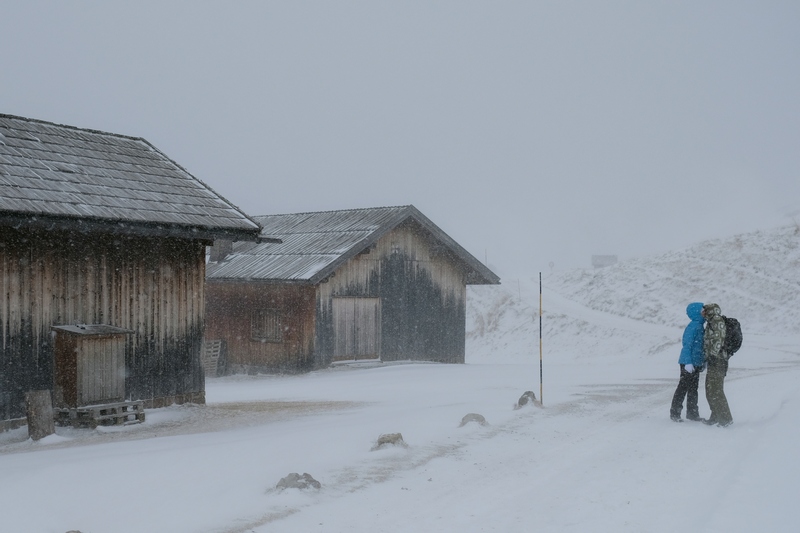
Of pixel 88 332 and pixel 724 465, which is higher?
pixel 88 332

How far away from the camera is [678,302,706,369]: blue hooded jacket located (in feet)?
38.3

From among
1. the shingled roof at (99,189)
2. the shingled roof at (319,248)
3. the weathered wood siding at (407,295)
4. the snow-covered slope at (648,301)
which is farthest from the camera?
the snow-covered slope at (648,301)

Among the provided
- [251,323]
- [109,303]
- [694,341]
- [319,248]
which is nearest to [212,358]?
[251,323]

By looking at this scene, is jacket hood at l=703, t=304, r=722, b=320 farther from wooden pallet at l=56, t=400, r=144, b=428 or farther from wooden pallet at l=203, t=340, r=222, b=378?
wooden pallet at l=203, t=340, r=222, b=378

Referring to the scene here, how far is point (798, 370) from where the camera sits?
790 inches

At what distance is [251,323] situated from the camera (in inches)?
981

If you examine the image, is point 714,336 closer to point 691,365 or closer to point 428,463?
point 691,365

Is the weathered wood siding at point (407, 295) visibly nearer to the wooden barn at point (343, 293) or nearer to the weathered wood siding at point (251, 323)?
the wooden barn at point (343, 293)

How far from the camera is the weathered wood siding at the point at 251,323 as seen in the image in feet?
75.8

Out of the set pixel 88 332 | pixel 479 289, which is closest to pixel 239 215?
pixel 88 332

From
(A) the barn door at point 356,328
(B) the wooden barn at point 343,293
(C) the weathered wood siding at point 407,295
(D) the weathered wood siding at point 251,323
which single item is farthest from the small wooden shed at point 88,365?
(A) the barn door at point 356,328

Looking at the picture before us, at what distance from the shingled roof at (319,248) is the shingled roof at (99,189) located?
25.2 ft

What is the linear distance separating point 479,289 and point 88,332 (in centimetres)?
4159

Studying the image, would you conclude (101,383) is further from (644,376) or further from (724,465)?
(644,376)
